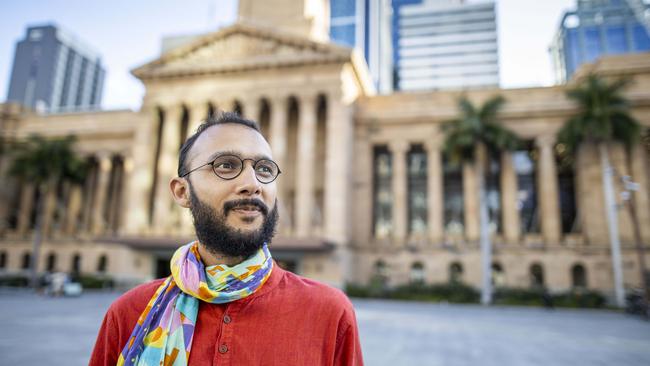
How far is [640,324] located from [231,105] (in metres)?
30.3

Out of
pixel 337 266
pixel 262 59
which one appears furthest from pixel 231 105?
pixel 337 266

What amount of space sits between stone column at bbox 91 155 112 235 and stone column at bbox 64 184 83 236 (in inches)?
78.8

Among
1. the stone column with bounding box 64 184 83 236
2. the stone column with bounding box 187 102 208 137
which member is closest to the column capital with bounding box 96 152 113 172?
the stone column with bounding box 64 184 83 236

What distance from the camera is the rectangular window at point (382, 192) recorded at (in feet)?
127

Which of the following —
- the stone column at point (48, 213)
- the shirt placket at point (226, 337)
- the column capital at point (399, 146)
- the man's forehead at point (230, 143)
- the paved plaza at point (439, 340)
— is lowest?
the paved plaza at point (439, 340)

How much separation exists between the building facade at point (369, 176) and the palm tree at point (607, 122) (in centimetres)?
208

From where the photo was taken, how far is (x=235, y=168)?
2014 mm

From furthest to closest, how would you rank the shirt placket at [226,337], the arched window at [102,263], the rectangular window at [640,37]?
the rectangular window at [640,37]
the arched window at [102,263]
the shirt placket at [226,337]

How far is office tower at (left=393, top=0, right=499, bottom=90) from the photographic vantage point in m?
113

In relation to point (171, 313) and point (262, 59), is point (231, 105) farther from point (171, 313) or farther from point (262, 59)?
point (171, 313)

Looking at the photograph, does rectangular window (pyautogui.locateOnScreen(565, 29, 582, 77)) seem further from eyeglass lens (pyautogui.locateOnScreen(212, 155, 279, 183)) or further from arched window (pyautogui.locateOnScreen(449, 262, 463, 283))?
eyeglass lens (pyautogui.locateOnScreen(212, 155, 279, 183))

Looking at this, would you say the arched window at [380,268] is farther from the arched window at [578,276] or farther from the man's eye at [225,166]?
the man's eye at [225,166]

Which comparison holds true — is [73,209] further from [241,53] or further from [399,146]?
[399,146]

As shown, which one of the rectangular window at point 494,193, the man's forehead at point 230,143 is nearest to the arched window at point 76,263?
the rectangular window at point 494,193
